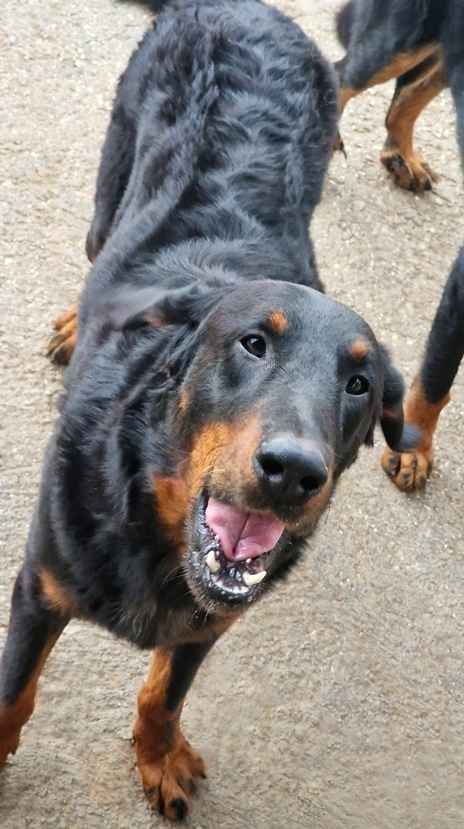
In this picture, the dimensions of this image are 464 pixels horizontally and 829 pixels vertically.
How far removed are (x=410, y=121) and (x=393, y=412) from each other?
3065mm

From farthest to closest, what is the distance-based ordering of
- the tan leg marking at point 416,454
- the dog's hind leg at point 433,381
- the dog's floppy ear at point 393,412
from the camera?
the tan leg marking at point 416,454
the dog's hind leg at point 433,381
the dog's floppy ear at point 393,412

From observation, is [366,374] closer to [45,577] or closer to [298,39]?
[45,577]

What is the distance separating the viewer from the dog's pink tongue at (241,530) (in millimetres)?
2350

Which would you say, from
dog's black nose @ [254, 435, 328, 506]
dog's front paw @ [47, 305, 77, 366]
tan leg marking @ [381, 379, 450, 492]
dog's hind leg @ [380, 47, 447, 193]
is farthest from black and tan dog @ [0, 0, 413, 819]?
dog's hind leg @ [380, 47, 447, 193]

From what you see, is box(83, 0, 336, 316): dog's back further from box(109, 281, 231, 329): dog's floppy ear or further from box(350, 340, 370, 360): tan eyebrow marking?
box(350, 340, 370, 360): tan eyebrow marking

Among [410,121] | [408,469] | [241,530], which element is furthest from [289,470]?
[410,121]

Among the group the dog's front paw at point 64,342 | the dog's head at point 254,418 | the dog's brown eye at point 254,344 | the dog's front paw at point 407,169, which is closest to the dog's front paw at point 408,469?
the dog's front paw at point 64,342

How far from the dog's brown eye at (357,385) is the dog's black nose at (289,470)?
0.42m

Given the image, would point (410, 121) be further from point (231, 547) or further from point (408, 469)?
point (231, 547)

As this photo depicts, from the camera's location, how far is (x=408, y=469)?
435 cm

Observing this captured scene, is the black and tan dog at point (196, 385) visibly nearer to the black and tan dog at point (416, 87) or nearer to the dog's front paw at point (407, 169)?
the black and tan dog at point (416, 87)

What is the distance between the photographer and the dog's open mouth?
7.64 feet

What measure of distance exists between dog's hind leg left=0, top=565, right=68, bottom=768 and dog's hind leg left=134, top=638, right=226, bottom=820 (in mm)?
351

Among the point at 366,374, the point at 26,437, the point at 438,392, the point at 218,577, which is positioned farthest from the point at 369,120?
the point at 218,577
